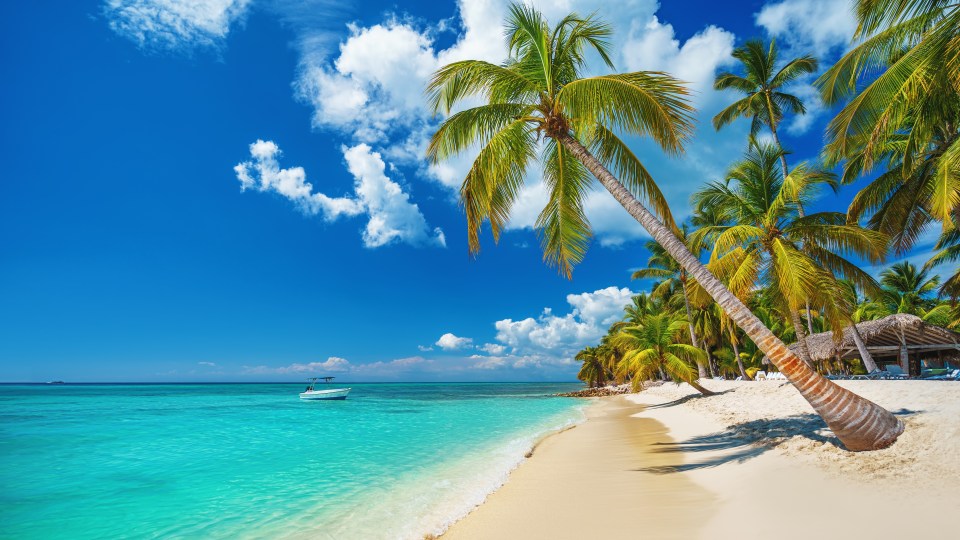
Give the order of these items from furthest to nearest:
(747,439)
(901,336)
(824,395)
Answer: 1. (901,336)
2. (747,439)
3. (824,395)

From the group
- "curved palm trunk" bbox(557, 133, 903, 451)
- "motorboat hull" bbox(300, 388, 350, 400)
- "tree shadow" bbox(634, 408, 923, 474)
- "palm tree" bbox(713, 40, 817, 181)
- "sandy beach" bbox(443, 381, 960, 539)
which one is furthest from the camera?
"motorboat hull" bbox(300, 388, 350, 400)

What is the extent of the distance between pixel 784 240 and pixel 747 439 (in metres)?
6.86

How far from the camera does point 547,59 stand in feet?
24.4

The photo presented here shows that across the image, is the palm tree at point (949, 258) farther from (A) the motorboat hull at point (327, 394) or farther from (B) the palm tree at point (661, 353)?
(A) the motorboat hull at point (327, 394)

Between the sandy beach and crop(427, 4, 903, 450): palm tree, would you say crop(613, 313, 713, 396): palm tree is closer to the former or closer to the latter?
the sandy beach

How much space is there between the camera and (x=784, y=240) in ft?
40.2

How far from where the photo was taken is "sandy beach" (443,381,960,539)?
402 centimetres

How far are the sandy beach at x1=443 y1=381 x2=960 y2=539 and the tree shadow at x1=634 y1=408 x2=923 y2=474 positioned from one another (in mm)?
31

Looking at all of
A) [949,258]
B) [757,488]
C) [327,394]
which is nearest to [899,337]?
[949,258]

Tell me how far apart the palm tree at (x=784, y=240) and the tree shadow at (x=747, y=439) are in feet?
→ 11.3

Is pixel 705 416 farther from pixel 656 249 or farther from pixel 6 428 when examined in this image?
pixel 6 428

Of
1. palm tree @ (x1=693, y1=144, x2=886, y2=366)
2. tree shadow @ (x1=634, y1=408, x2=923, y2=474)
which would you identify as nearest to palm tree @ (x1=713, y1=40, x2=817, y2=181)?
palm tree @ (x1=693, y1=144, x2=886, y2=366)

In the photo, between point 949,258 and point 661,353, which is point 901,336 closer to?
point 949,258

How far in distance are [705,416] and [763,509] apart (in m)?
10.6
